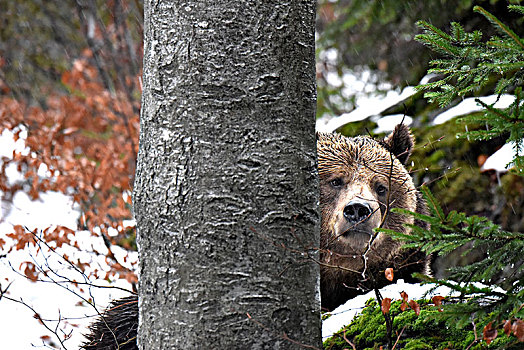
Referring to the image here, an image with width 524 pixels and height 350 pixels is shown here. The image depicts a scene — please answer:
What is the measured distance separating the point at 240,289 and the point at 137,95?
6121mm

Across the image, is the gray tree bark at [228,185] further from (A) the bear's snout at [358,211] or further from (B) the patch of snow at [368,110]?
(B) the patch of snow at [368,110]

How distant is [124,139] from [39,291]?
6.95 feet

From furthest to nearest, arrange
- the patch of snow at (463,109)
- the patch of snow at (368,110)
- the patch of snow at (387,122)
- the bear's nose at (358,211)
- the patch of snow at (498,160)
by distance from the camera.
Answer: the patch of snow at (368,110) → the patch of snow at (387,122) → the patch of snow at (463,109) → the patch of snow at (498,160) → the bear's nose at (358,211)

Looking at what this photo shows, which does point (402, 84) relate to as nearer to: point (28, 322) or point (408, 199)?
point (408, 199)

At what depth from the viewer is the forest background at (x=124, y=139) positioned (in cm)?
489

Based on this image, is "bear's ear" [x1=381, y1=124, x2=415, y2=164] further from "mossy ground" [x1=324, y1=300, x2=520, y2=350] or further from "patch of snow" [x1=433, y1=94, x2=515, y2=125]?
"patch of snow" [x1=433, y1=94, x2=515, y2=125]

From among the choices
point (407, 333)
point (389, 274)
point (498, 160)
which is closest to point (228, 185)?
point (389, 274)

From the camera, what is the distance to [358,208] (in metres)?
3.07

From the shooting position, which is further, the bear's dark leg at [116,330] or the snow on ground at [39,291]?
the snow on ground at [39,291]

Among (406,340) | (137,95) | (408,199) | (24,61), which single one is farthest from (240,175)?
A: (24,61)

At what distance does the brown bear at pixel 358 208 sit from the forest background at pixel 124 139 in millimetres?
539

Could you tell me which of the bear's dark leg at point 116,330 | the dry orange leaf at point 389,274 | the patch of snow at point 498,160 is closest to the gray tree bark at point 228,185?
the dry orange leaf at point 389,274

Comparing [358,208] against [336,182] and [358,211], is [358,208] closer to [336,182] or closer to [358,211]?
[358,211]

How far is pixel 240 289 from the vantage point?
2064 millimetres
